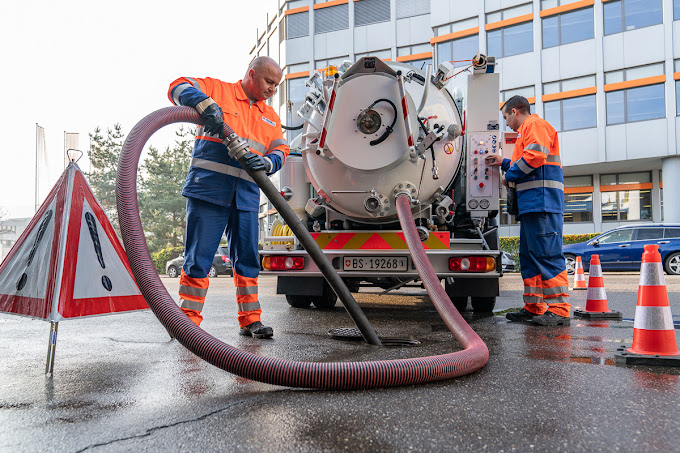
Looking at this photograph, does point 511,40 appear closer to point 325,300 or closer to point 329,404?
point 325,300

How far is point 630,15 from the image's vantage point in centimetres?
2078

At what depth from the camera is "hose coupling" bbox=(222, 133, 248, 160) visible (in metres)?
3.46

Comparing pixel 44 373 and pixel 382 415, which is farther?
pixel 44 373

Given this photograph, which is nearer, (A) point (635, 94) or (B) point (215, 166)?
(B) point (215, 166)

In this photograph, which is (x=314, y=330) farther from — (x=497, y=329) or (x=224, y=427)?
(x=224, y=427)

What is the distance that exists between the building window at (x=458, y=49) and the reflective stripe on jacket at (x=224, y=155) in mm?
21432

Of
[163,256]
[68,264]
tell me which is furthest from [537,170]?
[163,256]

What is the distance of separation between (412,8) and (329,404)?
26.9 meters

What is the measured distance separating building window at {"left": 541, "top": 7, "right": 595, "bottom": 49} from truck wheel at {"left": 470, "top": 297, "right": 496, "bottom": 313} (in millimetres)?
19794

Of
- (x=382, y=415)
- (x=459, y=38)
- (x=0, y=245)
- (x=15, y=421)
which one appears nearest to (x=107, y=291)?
(x=15, y=421)

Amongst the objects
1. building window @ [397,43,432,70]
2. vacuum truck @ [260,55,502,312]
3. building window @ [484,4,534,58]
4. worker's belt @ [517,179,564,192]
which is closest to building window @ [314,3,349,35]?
building window @ [397,43,432,70]

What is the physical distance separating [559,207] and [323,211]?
7.18 feet

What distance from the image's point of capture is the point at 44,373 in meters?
2.80

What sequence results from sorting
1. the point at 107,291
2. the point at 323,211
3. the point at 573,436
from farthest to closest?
the point at 323,211
the point at 107,291
the point at 573,436
